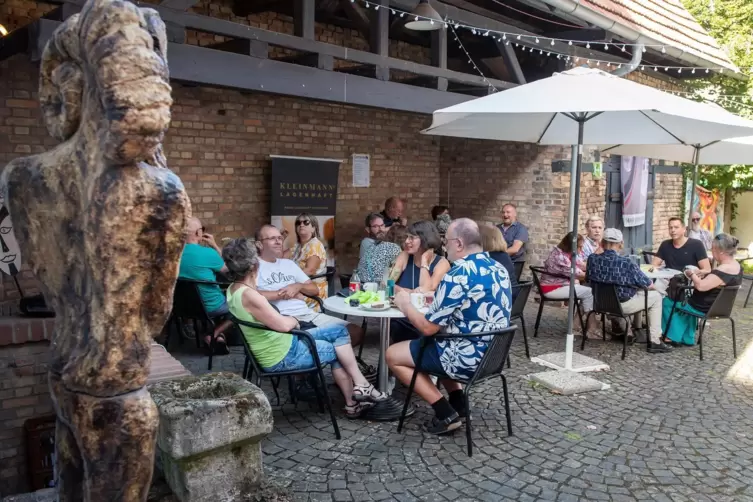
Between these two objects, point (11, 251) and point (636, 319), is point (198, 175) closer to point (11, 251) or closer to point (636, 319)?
point (11, 251)

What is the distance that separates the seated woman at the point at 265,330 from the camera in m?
3.73

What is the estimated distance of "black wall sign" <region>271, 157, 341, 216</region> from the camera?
7844 millimetres

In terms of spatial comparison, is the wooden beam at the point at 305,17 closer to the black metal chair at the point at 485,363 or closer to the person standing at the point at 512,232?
the black metal chair at the point at 485,363

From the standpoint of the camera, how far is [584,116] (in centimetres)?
519

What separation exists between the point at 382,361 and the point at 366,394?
0.42 m

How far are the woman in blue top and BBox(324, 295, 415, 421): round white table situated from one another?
39 centimetres

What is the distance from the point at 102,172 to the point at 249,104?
20.3ft

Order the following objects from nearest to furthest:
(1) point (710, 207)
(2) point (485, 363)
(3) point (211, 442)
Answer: (3) point (211, 442) → (2) point (485, 363) → (1) point (710, 207)

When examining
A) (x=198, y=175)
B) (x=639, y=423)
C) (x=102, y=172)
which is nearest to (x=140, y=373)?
(x=102, y=172)

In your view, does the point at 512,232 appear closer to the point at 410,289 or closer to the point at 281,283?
the point at 410,289

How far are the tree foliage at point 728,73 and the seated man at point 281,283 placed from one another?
9.56 meters

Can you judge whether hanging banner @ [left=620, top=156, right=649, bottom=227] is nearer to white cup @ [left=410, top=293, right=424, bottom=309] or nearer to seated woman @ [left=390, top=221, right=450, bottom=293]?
seated woman @ [left=390, top=221, right=450, bottom=293]

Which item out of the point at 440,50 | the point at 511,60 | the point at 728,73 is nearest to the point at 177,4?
the point at 440,50

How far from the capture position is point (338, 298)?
479 cm
